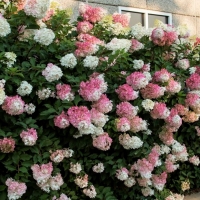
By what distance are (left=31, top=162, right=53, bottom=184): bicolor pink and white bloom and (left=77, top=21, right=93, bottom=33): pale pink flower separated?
5.47 ft

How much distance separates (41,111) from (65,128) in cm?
26

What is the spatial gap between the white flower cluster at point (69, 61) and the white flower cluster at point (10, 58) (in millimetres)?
400

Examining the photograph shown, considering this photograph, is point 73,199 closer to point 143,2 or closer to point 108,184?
point 108,184

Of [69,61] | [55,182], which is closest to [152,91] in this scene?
[69,61]

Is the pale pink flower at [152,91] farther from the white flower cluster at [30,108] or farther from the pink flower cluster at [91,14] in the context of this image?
the pink flower cluster at [91,14]

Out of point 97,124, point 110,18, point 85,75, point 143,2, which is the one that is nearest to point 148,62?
point 110,18

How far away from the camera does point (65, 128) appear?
11.4ft

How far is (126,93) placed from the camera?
3.66 metres

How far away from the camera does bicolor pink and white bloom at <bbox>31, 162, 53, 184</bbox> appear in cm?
319

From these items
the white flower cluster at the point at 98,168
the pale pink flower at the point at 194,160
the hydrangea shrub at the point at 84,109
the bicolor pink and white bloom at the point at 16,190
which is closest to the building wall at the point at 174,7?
the hydrangea shrub at the point at 84,109

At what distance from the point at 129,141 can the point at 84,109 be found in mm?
530

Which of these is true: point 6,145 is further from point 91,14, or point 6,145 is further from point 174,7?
point 174,7

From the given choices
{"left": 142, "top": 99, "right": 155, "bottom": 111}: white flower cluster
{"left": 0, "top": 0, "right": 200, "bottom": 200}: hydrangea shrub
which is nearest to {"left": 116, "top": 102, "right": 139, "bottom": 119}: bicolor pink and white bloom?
{"left": 0, "top": 0, "right": 200, "bottom": 200}: hydrangea shrub

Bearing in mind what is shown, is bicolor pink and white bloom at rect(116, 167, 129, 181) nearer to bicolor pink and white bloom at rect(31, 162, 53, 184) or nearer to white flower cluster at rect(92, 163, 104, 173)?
white flower cluster at rect(92, 163, 104, 173)
